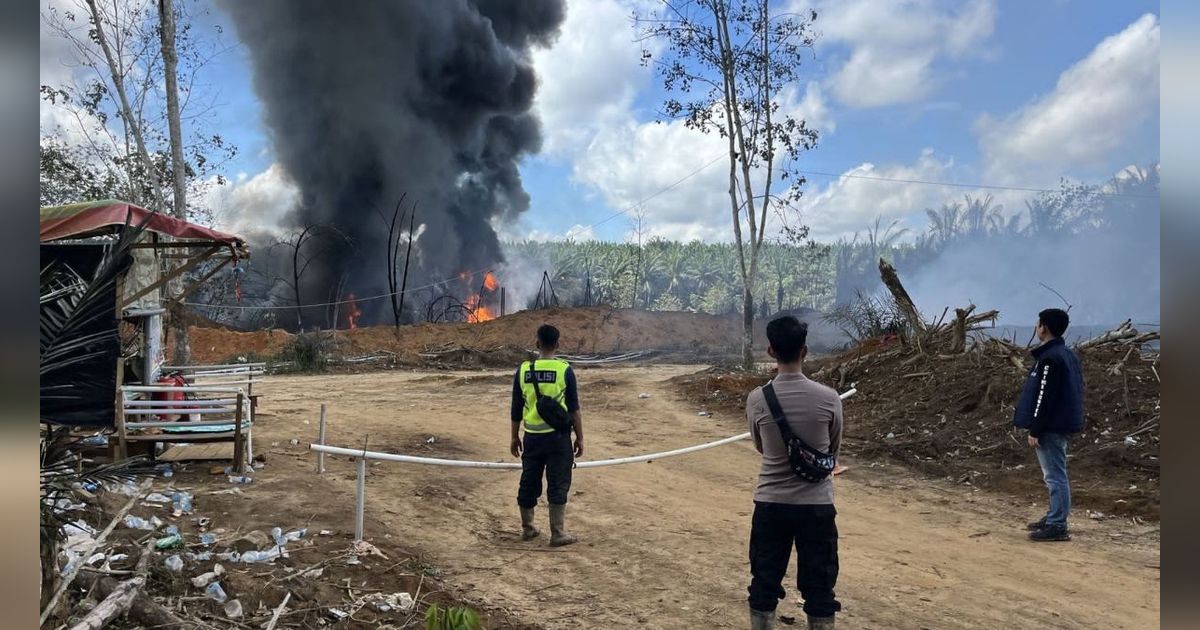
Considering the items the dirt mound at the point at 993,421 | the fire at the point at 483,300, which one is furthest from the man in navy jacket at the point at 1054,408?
the fire at the point at 483,300

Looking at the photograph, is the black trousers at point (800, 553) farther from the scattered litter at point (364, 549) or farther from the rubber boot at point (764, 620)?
the scattered litter at point (364, 549)

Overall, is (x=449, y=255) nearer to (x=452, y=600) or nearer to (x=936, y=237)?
(x=936, y=237)

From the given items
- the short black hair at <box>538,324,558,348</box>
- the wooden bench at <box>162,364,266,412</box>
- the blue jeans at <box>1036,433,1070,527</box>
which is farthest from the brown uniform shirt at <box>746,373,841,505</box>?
the wooden bench at <box>162,364,266,412</box>

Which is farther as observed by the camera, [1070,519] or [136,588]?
[1070,519]

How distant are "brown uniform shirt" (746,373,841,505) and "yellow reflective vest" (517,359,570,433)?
7.40ft

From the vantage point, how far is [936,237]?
49.0m

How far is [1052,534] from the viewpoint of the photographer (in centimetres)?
613

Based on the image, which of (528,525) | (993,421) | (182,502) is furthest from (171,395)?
(993,421)

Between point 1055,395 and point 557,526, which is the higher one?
point 1055,395

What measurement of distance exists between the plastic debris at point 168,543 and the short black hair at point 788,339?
3916 mm

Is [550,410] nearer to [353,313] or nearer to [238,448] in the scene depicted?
[238,448]

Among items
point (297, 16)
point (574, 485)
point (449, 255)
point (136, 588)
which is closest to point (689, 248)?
point (449, 255)

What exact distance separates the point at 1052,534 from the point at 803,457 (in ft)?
13.1
